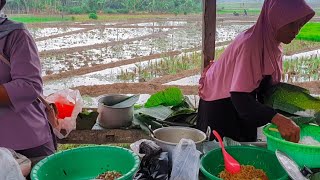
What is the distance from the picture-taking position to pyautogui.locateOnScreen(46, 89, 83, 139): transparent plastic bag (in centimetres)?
286

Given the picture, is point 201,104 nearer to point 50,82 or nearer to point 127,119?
point 127,119

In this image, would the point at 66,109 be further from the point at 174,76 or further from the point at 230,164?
the point at 174,76

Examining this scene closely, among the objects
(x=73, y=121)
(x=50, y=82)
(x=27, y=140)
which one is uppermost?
(x=27, y=140)

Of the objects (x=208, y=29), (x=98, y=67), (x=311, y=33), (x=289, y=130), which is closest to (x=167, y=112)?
(x=208, y=29)

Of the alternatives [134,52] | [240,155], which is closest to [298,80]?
[134,52]

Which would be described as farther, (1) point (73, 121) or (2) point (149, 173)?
(1) point (73, 121)

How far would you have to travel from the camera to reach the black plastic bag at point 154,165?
1.23 metres

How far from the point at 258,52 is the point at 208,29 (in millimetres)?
1514

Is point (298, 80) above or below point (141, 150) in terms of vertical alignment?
below

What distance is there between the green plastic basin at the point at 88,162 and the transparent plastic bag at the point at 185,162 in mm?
155

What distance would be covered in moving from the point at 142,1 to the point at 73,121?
32.7ft

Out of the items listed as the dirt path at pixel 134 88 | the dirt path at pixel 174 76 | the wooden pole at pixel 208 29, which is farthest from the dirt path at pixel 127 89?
the wooden pole at pixel 208 29

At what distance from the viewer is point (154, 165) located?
1251mm

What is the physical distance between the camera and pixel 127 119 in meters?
3.14
